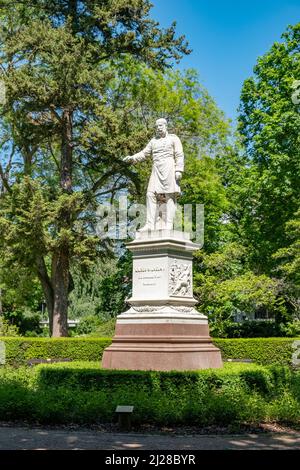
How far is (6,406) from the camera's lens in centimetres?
1071

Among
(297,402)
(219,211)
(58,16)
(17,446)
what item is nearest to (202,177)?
(219,211)

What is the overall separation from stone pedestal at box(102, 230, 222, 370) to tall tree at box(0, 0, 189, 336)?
10.5m

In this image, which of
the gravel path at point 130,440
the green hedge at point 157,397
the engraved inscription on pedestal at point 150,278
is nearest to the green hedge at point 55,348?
the engraved inscription on pedestal at point 150,278

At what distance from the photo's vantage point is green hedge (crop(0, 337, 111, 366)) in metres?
24.4

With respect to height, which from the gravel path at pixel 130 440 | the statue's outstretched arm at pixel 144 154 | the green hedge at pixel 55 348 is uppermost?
the statue's outstretched arm at pixel 144 154

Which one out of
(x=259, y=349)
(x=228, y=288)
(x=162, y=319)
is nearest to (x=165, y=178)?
(x=162, y=319)

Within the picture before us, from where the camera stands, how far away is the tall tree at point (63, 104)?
26.3m

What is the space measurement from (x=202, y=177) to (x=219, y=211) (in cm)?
204

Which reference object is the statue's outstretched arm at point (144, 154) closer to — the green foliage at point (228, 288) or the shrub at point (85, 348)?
the shrub at point (85, 348)

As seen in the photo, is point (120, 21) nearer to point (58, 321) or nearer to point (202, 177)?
point (202, 177)

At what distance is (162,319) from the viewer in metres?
14.7

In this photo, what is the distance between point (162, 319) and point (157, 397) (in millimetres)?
3526

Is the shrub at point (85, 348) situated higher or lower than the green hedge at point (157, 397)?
higher

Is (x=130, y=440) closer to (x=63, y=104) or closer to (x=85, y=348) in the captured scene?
(x=85, y=348)
